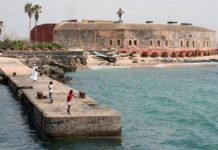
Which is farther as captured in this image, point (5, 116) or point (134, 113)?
point (134, 113)

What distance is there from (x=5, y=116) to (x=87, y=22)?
225 ft

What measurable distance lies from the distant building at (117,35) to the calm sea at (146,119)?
3861 centimetres

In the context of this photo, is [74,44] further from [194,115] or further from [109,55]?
[194,115]

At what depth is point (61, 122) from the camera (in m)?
19.6

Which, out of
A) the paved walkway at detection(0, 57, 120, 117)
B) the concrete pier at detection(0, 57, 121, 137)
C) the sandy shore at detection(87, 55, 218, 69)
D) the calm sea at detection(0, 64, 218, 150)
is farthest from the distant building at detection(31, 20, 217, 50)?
the concrete pier at detection(0, 57, 121, 137)

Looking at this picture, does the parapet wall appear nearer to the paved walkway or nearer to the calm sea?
the calm sea

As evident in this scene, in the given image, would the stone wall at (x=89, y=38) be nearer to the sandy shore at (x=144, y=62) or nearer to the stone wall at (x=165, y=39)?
the stone wall at (x=165, y=39)

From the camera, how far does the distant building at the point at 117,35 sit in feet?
298

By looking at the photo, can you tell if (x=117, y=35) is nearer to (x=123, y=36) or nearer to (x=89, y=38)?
(x=123, y=36)

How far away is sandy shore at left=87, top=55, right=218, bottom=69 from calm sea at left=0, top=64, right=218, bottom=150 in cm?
2603

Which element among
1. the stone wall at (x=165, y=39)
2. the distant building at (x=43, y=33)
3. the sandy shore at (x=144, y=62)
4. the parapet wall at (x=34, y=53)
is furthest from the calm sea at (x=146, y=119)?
the distant building at (x=43, y=33)

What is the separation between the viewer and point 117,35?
3602 inches

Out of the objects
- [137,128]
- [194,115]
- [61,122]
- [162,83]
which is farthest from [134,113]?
[162,83]

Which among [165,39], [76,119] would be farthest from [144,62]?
[76,119]
